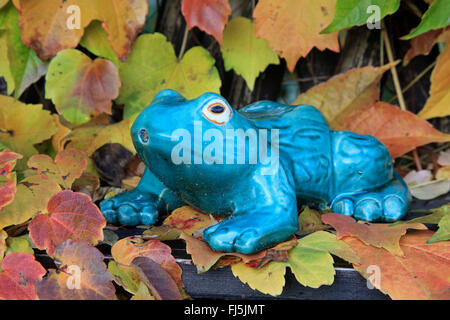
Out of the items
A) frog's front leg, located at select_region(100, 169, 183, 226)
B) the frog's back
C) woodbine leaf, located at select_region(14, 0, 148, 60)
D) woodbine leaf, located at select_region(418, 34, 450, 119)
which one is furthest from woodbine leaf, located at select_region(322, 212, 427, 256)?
woodbine leaf, located at select_region(14, 0, 148, 60)

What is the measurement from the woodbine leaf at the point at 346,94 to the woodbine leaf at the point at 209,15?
1.16ft

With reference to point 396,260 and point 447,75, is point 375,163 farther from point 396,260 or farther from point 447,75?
point 447,75

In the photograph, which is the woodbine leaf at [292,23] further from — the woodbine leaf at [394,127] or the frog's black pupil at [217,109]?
the frog's black pupil at [217,109]

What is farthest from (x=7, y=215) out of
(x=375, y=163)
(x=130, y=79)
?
(x=375, y=163)

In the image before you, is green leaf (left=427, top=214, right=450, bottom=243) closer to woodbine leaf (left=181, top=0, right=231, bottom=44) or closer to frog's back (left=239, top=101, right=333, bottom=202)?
frog's back (left=239, top=101, right=333, bottom=202)

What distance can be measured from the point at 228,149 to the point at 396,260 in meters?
0.38

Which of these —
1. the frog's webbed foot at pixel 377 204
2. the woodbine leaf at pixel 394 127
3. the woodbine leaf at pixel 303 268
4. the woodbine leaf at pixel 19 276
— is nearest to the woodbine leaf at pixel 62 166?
the woodbine leaf at pixel 19 276

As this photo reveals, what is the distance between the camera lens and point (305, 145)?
1.19 m

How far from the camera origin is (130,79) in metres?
1.48

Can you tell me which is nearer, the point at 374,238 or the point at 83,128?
the point at 374,238

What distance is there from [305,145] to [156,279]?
478 mm

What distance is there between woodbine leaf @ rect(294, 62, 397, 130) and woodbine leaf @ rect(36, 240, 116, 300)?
828 millimetres

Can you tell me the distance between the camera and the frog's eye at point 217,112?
1.01 meters

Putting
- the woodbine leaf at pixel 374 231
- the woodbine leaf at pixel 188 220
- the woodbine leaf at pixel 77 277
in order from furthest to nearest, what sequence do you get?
1. the woodbine leaf at pixel 188 220
2. the woodbine leaf at pixel 374 231
3. the woodbine leaf at pixel 77 277
